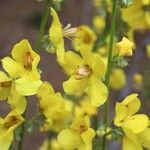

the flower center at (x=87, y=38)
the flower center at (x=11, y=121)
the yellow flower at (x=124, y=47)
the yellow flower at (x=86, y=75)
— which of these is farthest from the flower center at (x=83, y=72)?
the flower center at (x=87, y=38)

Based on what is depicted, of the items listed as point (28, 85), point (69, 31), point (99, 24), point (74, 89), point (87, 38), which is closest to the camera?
point (28, 85)

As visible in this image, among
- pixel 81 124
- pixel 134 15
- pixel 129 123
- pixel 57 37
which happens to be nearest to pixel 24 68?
pixel 57 37

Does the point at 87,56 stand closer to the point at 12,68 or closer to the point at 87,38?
the point at 12,68

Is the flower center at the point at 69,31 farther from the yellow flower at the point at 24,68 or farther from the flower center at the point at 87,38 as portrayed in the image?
the flower center at the point at 87,38

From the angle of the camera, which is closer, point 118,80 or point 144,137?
point 144,137

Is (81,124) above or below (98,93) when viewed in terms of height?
below
